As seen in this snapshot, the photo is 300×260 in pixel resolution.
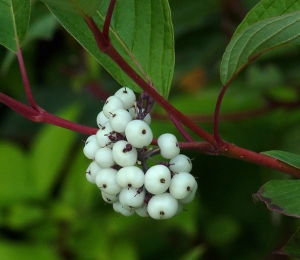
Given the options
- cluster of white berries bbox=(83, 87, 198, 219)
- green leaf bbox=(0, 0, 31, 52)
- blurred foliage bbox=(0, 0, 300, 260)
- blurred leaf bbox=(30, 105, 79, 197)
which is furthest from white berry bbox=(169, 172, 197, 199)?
blurred leaf bbox=(30, 105, 79, 197)

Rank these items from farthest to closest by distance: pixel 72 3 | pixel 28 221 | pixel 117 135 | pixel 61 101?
pixel 61 101 < pixel 28 221 < pixel 117 135 < pixel 72 3

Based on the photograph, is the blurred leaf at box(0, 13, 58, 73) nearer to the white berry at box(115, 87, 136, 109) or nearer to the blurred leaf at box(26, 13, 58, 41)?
the blurred leaf at box(26, 13, 58, 41)

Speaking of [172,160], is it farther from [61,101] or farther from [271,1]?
[61,101]

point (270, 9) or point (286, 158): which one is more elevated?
point (270, 9)

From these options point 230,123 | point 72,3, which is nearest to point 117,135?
point 72,3

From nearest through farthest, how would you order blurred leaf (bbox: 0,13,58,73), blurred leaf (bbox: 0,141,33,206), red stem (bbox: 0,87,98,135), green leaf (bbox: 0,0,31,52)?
red stem (bbox: 0,87,98,135)
green leaf (bbox: 0,0,31,52)
blurred leaf (bbox: 0,13,58,73)
blurred leaf (bbox: 0,141,33,206)

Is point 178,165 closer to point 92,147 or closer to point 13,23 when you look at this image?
point 92,147

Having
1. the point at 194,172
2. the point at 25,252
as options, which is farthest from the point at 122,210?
the point at 194,172

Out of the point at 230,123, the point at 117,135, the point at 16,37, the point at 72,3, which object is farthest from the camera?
the point at 230,123
